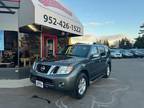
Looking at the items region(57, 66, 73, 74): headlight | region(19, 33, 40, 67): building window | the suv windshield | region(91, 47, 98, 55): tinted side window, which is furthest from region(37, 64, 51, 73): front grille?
region(19, 33, 40, 67): building window

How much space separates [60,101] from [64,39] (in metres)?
9.82

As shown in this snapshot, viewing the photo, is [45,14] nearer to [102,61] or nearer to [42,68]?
[102,61]

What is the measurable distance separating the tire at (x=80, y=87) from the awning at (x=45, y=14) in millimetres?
3806

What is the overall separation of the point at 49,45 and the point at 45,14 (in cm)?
426

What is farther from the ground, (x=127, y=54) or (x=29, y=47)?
(x=29, y=47)

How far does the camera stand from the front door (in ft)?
45.9

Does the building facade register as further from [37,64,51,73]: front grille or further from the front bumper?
the front bumper

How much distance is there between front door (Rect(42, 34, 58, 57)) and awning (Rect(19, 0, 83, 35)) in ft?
5.41

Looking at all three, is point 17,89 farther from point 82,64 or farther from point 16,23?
point 16,23

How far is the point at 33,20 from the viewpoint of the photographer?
989 centimetres

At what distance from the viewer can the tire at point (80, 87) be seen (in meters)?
6.93

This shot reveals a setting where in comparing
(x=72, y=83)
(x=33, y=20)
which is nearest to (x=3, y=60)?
(x=33, y=20)

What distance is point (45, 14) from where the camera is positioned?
34.7 ft

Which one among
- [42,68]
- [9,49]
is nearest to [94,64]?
[42,68]
